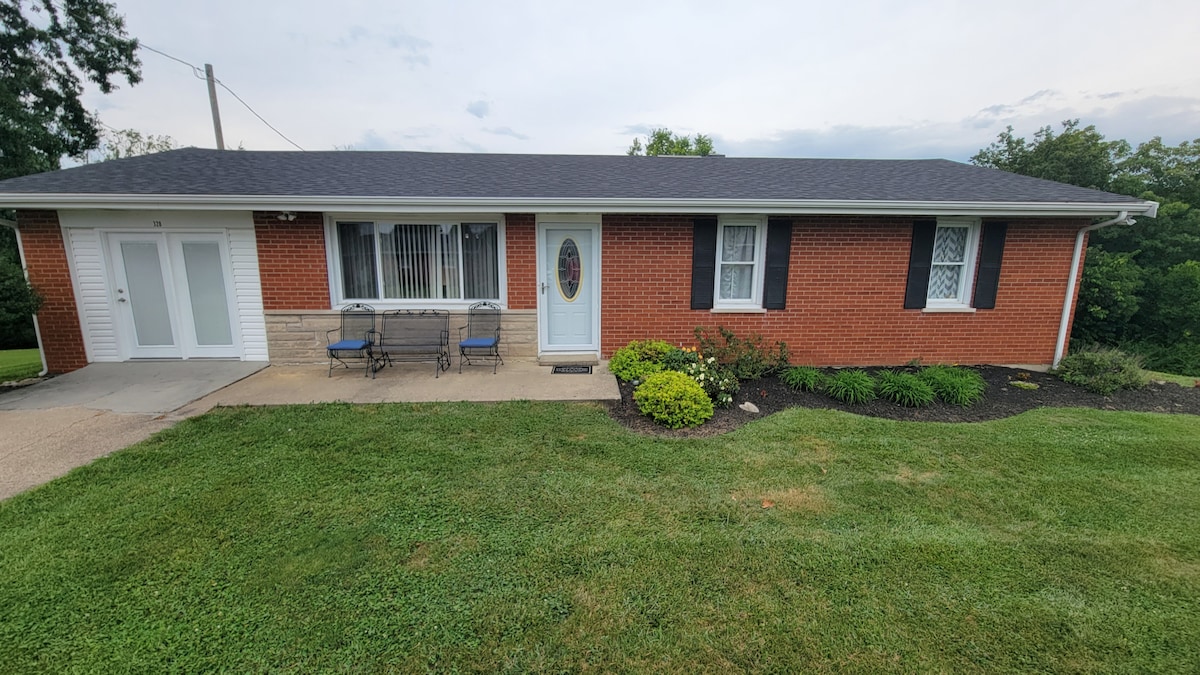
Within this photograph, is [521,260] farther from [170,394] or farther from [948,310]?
[948,310]

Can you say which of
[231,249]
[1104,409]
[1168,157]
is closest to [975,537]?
[1104,409]

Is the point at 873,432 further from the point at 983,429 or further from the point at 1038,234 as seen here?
the point at 1038,234

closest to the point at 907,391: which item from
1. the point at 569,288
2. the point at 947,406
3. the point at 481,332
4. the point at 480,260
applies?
the point at 947,406

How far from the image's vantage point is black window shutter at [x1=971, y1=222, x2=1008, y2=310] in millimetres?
7180

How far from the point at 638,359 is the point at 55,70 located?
20.2m

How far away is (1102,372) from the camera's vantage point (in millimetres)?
6535

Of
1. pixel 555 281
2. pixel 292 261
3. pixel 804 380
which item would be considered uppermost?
pixel 292 261

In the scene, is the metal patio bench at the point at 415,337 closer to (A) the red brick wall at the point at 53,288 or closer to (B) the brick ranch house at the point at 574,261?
(B) the brick ranch house at the point at 574,261

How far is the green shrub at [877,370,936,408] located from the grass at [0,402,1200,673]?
114 cm

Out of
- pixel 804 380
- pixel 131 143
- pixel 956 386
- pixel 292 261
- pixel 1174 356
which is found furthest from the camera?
pixel 131 143

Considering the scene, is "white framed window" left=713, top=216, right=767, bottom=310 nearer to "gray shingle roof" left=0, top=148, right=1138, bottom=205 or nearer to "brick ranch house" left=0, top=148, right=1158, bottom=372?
"brick ranch house" left=0, top=148, right=1158, bottom=372

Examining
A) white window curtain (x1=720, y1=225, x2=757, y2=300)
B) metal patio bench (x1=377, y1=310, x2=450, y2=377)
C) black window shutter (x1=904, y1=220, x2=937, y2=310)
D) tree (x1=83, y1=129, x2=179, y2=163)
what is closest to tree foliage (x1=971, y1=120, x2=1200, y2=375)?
black window shutter (x1=904, y1=220, x2=937, y2=310)

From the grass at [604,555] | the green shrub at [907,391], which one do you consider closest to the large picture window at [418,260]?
the grass at [604,555]

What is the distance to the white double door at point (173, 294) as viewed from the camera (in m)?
6.80
